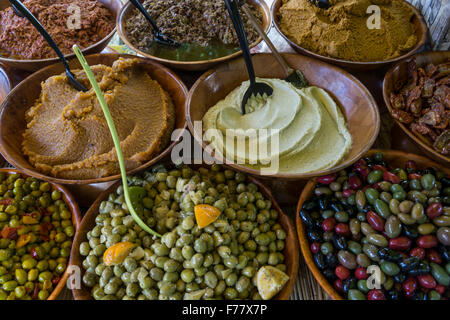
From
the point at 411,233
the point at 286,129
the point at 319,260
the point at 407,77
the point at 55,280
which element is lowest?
the point at 55,280

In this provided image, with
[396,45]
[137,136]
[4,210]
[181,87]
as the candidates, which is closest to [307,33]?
[396,45]

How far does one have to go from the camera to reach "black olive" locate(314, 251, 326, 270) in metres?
1.13

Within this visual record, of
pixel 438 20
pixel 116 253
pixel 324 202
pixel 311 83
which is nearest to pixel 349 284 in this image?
pixel 324 202

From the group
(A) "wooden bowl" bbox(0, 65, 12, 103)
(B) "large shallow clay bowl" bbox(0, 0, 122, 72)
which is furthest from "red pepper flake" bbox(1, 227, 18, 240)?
(B) "large shallow clay bowl" bbox(0, 0, 122, 72)

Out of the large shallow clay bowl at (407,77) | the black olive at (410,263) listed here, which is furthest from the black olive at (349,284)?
the large shallow clay bowl at (407,77)

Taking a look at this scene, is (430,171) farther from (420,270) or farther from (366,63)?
(366,63)

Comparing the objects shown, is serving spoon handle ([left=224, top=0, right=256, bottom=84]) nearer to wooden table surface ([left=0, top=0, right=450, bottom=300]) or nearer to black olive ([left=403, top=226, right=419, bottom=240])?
wooden table surface ([left=0, top=0, right=450, bottom=300])

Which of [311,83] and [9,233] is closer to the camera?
[9,233]

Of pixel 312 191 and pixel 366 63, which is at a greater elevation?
pixel 366 63

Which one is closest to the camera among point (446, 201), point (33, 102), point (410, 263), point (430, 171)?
point (410, 263)

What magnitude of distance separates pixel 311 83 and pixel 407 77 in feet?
1.49

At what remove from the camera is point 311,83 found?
5.15 ft

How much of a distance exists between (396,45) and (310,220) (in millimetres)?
1027
